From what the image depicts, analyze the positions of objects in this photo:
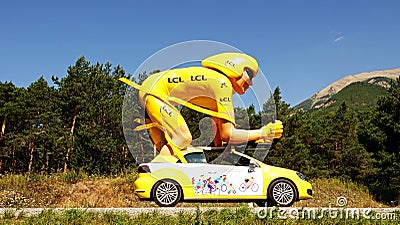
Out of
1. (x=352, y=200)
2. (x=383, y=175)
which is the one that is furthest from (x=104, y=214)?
(x=383, y=175)

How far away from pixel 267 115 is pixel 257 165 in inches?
64.3

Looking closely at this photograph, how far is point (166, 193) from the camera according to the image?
27.5 feet

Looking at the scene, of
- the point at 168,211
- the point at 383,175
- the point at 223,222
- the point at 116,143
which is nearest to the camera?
the point at 223,222

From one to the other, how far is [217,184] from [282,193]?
1.40 meters

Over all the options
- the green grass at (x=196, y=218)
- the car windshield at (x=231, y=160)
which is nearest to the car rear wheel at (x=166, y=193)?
the car windshield at (x=231, y=160)

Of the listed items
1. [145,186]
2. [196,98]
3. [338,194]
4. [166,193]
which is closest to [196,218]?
[166,193]

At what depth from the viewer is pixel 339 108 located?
38094 millimetres

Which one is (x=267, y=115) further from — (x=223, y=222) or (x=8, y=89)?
(x=8, y=89)

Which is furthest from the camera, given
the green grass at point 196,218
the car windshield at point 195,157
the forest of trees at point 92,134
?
the forest of trees at point 92,134

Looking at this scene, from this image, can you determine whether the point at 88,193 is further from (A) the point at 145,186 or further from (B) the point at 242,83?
(B) the point at 242,83

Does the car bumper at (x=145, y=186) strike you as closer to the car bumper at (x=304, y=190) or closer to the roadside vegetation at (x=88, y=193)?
the roadside vegetation at (x=88, y=193)

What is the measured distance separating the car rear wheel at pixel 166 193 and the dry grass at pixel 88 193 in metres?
2.65

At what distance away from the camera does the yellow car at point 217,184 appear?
841cm

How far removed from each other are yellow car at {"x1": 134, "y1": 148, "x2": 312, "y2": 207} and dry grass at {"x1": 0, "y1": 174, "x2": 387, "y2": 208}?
103 inches
